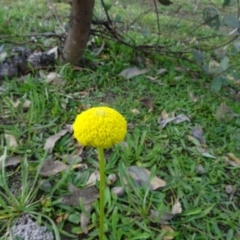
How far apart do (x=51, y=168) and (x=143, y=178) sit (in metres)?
0.28

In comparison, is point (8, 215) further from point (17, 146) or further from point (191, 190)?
point (191, 190)

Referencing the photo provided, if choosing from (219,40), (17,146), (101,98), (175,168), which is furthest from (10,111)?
(219,40)

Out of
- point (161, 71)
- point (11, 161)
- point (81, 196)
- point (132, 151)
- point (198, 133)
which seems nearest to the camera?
point (81, 196)

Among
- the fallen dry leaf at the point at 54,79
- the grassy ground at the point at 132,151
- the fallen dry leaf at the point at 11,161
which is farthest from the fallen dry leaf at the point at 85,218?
the fallen dry leaf at the point at 54,79

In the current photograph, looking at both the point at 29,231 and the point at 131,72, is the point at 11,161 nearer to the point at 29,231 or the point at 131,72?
the point at 29,231

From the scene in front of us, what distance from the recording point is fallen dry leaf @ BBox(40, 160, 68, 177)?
116cm

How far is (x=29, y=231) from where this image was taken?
100 cm

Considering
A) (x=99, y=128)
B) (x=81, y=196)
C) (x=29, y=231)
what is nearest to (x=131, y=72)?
(x=81, y=196)

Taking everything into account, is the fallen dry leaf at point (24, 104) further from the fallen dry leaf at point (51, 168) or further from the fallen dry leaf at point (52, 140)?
the fallen dry leaf at point (51, 168)

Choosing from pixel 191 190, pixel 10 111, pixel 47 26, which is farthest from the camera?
pixel 47 26

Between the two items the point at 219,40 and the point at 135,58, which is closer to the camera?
the point at 135,58

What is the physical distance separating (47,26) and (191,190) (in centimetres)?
144

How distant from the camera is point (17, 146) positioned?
127 cm

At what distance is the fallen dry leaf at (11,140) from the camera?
1268 millimetres
